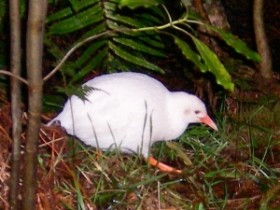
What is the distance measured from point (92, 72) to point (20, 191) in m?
1.15

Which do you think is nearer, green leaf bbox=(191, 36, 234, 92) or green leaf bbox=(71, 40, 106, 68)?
green leaf bbox=(191, 36, 234, 92)

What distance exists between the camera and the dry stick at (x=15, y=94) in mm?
2318

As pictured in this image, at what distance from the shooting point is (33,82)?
7.38 feet

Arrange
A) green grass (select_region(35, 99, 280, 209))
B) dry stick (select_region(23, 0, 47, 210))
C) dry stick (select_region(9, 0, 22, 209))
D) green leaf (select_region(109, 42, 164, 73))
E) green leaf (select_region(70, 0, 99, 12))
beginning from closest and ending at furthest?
dry stick (select_region(23, 0, 47, 210))
dry stick (select_region(9, 0, 22, 209))
green grass (select_region(35, 99, 280, 209))
green leaf (select_region(70, 0, 99, 12))
green leaf (select_region(109, 42, 164, 73))

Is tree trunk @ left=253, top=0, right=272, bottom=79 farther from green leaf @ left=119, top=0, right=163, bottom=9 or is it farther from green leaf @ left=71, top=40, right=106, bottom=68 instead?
green leaf @ left=119, top=0, right=163, bottom=9

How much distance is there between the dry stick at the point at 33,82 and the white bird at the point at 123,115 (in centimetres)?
53

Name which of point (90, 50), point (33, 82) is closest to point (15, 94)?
point (33, 82)

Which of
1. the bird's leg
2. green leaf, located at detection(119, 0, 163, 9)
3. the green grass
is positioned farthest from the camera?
the bird's leg

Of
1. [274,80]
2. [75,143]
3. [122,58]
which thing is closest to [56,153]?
[75,143]

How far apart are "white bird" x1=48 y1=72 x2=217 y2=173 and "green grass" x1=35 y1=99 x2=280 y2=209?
0.20ft

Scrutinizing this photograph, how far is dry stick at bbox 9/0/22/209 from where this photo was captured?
91.3 inches

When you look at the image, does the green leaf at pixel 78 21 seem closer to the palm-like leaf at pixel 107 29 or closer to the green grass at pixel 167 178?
the palm-like leaf at pixel 107 29

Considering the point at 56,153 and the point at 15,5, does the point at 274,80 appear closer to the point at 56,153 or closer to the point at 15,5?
the point at 56,153

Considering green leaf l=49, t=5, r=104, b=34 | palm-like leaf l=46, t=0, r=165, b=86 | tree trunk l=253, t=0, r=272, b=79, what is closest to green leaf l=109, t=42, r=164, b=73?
palm-like leaf l=46, t=0, r=165, b=86
